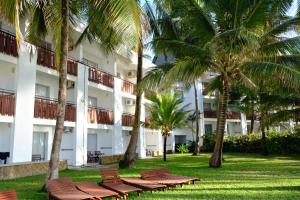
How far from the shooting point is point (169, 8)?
2061cm

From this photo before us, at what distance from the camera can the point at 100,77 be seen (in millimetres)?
28109

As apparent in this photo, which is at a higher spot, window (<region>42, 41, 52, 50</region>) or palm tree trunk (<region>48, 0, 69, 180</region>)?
window (<region>42, 41, 52, 50</region>)

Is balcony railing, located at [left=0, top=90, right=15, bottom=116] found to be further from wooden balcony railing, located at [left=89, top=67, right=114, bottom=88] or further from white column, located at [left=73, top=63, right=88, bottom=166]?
wooden balcony railing, located at [left=89, top=67, right=114, bottom=88]

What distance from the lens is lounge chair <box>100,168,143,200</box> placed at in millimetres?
11225

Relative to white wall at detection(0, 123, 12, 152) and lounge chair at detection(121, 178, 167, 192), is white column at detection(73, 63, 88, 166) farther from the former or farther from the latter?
lounge chair at detection(121, 178, 167, 192)

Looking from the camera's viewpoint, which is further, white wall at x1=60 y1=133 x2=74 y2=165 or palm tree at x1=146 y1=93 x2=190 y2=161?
palm tree at x1=146 y1=93 x2=190 y2=161

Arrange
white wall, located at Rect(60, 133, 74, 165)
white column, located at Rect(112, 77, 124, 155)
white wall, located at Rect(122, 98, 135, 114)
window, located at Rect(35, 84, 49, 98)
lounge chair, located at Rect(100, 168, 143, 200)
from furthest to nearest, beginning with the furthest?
white wall, located at Rect(122, 98, 135, 114) < white column, located at Rect(112, 77, 124, 155) < white wall, located at Rect(60, 133, 74, 165) < window, located at Rect(35, 84, 49, 98) < lounge chair, located at Rect(100, 168, 143, 200)

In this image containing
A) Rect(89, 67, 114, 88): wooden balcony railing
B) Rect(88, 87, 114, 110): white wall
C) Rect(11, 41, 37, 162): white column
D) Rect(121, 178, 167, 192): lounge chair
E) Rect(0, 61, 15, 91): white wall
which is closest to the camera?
Rect(121, 178, 167, 192): lounge chair

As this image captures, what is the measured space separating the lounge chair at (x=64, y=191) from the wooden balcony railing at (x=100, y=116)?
49.2ft

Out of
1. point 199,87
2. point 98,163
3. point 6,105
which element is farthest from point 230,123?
point 6,105

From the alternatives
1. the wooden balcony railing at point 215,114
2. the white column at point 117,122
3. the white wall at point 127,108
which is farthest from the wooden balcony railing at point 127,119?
the wooden balcony railing at point 215,114

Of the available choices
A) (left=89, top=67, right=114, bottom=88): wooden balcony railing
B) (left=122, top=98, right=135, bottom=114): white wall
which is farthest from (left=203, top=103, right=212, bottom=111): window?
(left=89, top=67, right=114, bottom=88): wooden balcony railing

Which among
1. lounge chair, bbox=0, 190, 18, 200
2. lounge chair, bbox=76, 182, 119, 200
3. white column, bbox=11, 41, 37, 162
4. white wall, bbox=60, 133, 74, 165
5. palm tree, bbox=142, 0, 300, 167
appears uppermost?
palm tree, bbox=142, 0, 300, 167

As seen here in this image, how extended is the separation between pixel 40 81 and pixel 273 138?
2219 cm
